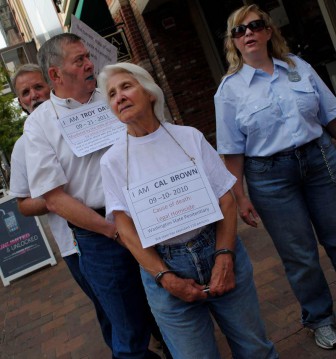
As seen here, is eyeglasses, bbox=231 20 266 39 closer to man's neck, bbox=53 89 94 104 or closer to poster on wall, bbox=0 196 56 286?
man's neck, bbox=53 89 94 104

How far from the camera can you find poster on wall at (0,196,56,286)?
25.5 ft

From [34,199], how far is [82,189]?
16.9 inches

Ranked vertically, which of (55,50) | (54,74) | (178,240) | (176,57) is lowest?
(178,240)

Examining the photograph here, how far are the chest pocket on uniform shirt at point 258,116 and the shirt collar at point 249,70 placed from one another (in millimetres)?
131

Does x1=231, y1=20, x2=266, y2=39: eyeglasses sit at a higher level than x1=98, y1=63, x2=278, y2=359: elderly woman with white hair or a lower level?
higher

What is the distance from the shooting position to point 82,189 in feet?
7.82

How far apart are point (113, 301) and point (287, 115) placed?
132 cm

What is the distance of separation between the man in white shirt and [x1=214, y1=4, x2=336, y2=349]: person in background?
73 cm

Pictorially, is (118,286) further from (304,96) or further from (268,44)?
(268,44)

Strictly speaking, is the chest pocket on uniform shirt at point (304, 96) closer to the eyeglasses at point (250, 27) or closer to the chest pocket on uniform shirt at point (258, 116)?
the chest pocket on uniform shirt at point (258, 116)

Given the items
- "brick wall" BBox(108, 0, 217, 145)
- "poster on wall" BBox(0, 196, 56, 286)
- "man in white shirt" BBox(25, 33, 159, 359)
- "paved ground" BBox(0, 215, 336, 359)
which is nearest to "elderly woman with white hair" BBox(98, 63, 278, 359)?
"man in white shirt" BBox(25, 33, 159, 359)

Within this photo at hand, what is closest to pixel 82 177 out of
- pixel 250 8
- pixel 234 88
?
pixel 234 88

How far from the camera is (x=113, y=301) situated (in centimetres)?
248

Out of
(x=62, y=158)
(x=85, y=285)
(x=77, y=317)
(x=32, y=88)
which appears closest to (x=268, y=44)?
(x=62, y=158)
